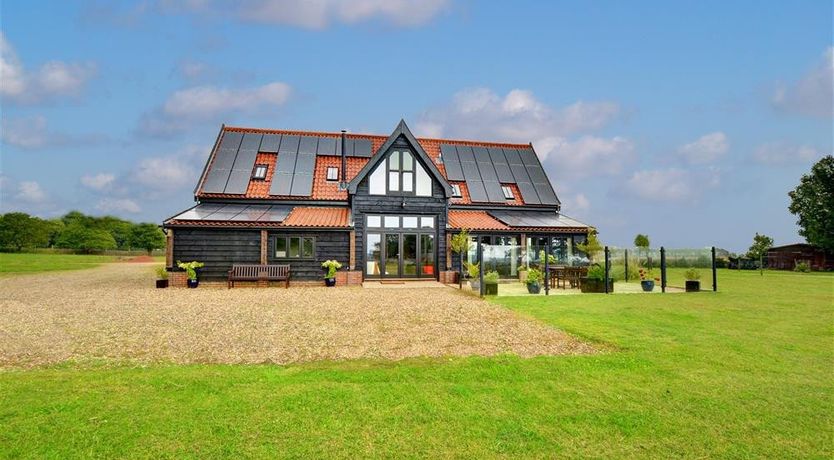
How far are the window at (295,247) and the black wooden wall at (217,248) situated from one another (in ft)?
2.96

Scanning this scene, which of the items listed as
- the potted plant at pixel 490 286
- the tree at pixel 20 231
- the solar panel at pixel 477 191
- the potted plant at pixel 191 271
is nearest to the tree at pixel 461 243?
the potted plant at pixel 490 286

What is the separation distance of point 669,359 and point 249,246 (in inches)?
706

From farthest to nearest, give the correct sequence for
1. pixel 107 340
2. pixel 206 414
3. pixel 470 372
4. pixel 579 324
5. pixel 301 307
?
pixel 301 307 < pixel 579 324 < pixel 107 340 < pixel 470 372 < pixel 206 414

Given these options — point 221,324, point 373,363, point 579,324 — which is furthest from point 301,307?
point 579,324

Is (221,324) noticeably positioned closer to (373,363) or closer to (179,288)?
(373,363)

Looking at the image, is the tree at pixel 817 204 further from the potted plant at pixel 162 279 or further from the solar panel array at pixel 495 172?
the potted plant at pixel 162 279

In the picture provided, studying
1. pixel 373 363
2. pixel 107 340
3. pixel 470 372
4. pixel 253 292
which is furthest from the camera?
pixel 253 292

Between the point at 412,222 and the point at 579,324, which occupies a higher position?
the point at 412,222

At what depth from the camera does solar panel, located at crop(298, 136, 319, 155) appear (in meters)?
26.6

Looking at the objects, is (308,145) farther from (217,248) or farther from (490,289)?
(490,289)

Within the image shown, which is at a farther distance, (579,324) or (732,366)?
(579,324)

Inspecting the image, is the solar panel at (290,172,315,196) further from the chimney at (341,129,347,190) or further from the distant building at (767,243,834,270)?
the distant building at (767,243,834,270)

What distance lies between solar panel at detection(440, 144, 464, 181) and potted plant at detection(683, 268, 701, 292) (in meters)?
13.3

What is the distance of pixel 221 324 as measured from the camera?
10.2 meters
